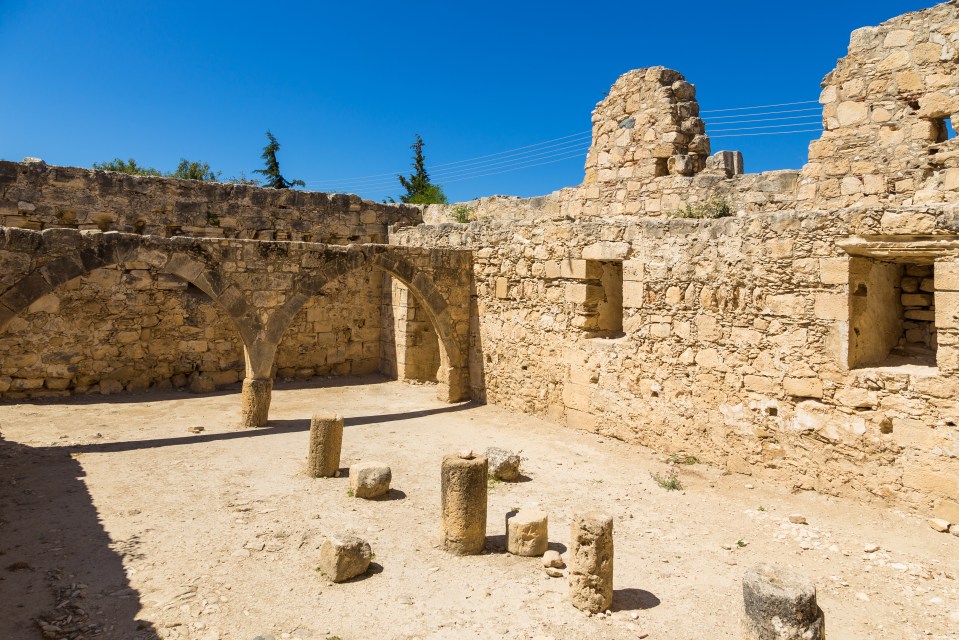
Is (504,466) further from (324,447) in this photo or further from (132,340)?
(132,340)

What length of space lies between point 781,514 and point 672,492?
3.45 ft

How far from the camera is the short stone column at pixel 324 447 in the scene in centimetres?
697

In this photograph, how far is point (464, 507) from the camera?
516cm

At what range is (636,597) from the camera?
14.9 ft

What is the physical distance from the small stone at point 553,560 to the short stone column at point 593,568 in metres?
0.49

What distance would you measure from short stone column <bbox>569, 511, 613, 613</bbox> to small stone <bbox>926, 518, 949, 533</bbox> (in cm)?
318

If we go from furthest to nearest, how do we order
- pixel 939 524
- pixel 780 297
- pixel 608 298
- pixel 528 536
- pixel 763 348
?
pixel 608 298
pixel 763 348
pixel 780 297
pixel 939 524
pixel 528 536

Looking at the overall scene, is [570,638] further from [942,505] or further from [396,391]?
[396,391]

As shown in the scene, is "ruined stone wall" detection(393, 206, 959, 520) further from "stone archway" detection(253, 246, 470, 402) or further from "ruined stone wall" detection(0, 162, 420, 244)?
"ruined stone wall" detection(0, 162, 420, 244)

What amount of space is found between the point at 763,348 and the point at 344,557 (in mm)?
4703

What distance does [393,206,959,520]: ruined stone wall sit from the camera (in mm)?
5668

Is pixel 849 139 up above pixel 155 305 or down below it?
above

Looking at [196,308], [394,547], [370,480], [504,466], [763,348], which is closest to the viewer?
[394,547]

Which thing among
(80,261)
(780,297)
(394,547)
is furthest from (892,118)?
(80,261)
